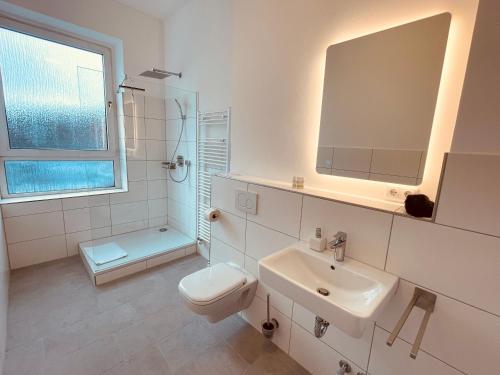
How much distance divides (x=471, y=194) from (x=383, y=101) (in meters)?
0.63

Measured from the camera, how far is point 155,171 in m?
3.08

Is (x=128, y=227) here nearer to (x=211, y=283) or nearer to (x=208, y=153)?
(x=208, y=153)

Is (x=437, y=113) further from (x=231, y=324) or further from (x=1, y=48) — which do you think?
(x=1, y=48)

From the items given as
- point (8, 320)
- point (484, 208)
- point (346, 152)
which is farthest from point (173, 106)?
point (484, 208)

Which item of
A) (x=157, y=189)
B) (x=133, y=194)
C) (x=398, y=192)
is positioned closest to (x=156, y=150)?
(x=157, y=189)

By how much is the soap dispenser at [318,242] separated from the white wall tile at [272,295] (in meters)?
0.47

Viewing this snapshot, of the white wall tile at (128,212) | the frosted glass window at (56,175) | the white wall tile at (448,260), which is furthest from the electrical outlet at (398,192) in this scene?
the frosted glass window at (56,175)

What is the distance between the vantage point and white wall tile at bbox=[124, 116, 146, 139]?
2781 mm

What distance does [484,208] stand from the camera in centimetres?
82

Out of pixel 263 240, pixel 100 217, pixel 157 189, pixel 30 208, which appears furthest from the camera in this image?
pixel 157 189

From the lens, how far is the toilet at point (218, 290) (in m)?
1.44

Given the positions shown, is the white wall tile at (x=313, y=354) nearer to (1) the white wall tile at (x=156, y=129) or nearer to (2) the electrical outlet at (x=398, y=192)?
(2) the electrical outlet at (x=398, y=192)

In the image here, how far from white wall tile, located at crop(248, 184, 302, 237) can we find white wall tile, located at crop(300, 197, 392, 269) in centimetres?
6

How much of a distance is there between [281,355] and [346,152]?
1.39m
